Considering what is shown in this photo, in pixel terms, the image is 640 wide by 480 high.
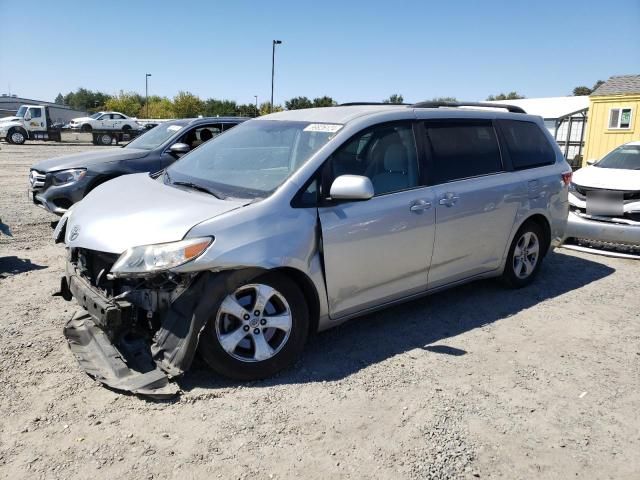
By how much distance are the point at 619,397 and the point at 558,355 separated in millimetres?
634

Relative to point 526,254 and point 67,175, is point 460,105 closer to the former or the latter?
point 526,254

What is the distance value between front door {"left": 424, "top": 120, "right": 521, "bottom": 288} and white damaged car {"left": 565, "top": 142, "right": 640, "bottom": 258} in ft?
8.42

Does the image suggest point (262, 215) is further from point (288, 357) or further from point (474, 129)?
point (474, 129)

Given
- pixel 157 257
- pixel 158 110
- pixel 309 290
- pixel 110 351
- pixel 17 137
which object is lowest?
pixel 110 351

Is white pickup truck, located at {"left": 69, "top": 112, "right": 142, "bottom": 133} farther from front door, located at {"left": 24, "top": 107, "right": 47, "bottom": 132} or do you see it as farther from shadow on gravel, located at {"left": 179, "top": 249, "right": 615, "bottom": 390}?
shadow on gravel, located at {"left": 179, "top": 249, "right": 615, "bottom": 390}

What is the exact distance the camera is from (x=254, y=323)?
3434 mm

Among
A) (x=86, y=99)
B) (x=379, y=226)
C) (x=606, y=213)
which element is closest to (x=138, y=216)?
(x=379, y=226)

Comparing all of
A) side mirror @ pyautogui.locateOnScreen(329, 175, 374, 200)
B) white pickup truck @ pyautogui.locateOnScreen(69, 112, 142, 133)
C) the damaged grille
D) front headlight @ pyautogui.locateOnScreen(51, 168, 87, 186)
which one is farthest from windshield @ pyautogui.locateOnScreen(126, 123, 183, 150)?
white pickup truck @ pyautogui.locateOnScreen(69, 112, 142, 133)

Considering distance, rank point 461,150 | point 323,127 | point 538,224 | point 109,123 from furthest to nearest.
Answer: point 109,123 < point 538,224 < point 461,150 < point 323,127

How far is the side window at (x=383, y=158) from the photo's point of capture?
3906 millimetres

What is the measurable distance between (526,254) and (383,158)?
232 cm

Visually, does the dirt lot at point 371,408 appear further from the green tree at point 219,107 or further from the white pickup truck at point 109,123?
the green tree at point 219,107

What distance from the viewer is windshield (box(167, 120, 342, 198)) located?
381cm

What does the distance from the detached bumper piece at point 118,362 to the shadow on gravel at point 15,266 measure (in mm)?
2401
